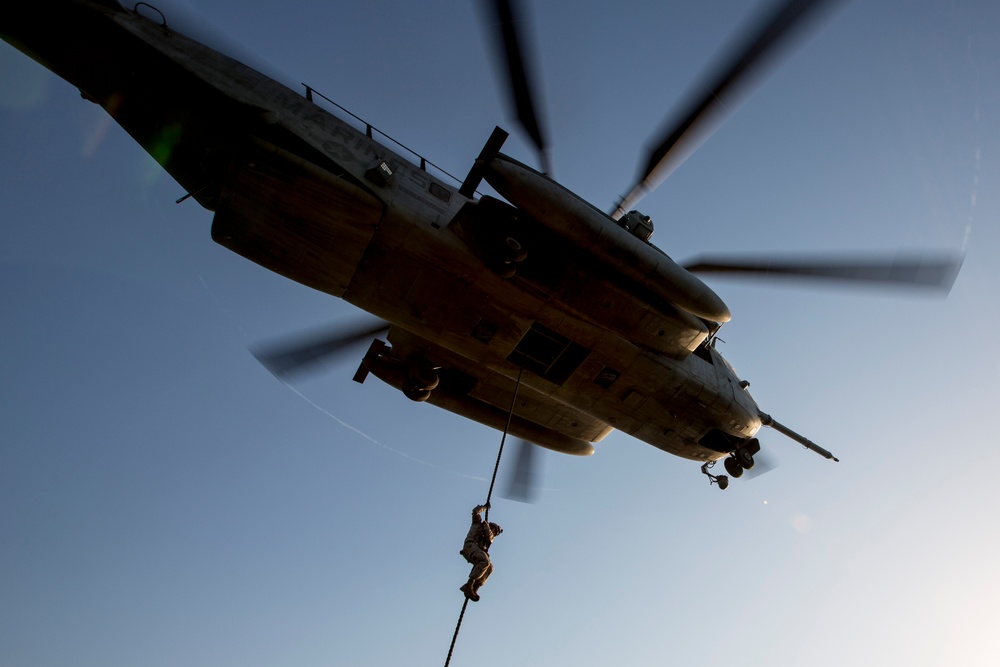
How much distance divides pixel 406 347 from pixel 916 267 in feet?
25.9

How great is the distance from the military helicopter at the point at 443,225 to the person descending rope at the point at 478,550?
3079mm

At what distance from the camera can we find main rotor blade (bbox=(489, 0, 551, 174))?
571 cm

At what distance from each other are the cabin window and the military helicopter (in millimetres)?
28

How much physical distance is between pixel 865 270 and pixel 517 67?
17.8 ft

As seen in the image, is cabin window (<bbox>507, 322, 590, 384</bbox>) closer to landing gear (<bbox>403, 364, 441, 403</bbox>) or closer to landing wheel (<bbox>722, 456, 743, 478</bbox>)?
landing gear (<bbox>403, 364, 441, 403</bbox>)

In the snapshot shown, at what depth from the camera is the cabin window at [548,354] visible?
9203 mm

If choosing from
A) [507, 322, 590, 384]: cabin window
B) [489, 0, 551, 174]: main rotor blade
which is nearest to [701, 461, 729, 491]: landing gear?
[507, 322, 590, 384]: cabin window

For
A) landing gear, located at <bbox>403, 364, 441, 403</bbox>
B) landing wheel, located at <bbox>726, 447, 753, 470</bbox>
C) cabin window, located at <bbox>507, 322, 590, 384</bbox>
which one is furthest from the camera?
landing wheel, located at <bbox>726, 447, 753, 470</bbox>

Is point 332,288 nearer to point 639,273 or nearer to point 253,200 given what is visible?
point 253,200

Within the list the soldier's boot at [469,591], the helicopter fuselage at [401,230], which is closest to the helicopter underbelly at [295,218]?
the helicopter fuselage at [401,230]

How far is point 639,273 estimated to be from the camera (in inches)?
328

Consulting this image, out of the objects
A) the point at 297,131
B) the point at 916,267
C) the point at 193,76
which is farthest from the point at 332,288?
the point at 916,267

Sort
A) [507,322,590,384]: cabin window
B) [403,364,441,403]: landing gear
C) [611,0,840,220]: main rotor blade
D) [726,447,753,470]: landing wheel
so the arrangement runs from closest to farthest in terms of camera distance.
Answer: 1. [611,0,840,220]: main rotor blade
2. [507,322,590,384]: cabin window
3. [403,364,441,403]: landing gear
4. [726,447,753,470]: landing wheel

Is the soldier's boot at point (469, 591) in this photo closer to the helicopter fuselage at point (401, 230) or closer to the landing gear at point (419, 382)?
the helicopter fuselage at point (401, 230)
